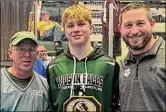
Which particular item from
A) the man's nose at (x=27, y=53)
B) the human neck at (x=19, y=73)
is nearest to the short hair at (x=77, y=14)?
the man's nose at (x=27, y=53)

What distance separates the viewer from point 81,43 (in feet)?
8.03

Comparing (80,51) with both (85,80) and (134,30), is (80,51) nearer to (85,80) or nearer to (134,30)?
(85,80)

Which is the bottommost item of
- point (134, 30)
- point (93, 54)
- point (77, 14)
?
point (93, 54)

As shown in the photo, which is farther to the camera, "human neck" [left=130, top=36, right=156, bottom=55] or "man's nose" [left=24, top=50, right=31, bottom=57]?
"man's nose" [left=24, top=50, right=31, bottom=57]

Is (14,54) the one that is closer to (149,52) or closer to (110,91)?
(110,91)

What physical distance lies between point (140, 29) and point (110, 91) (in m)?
0.53

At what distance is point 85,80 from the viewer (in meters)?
2.47

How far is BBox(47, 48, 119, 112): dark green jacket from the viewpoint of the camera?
8.04ft

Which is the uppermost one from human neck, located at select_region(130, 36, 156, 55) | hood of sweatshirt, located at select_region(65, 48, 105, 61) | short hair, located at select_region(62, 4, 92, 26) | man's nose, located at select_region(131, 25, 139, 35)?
short hair, located at select_region(62, 4, 92, 26)

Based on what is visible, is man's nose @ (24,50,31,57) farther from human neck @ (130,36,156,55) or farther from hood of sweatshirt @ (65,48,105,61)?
human neck @ (130,36,156,55)

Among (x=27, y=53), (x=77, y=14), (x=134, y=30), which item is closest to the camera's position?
(x=134, y=30)

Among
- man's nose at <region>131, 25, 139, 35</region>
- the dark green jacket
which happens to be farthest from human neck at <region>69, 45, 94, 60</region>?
man's nose at <region>131, 25, 139, 35</region>

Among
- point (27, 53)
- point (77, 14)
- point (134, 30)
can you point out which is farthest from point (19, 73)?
point (134, 30)

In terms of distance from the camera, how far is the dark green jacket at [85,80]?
245 cm
